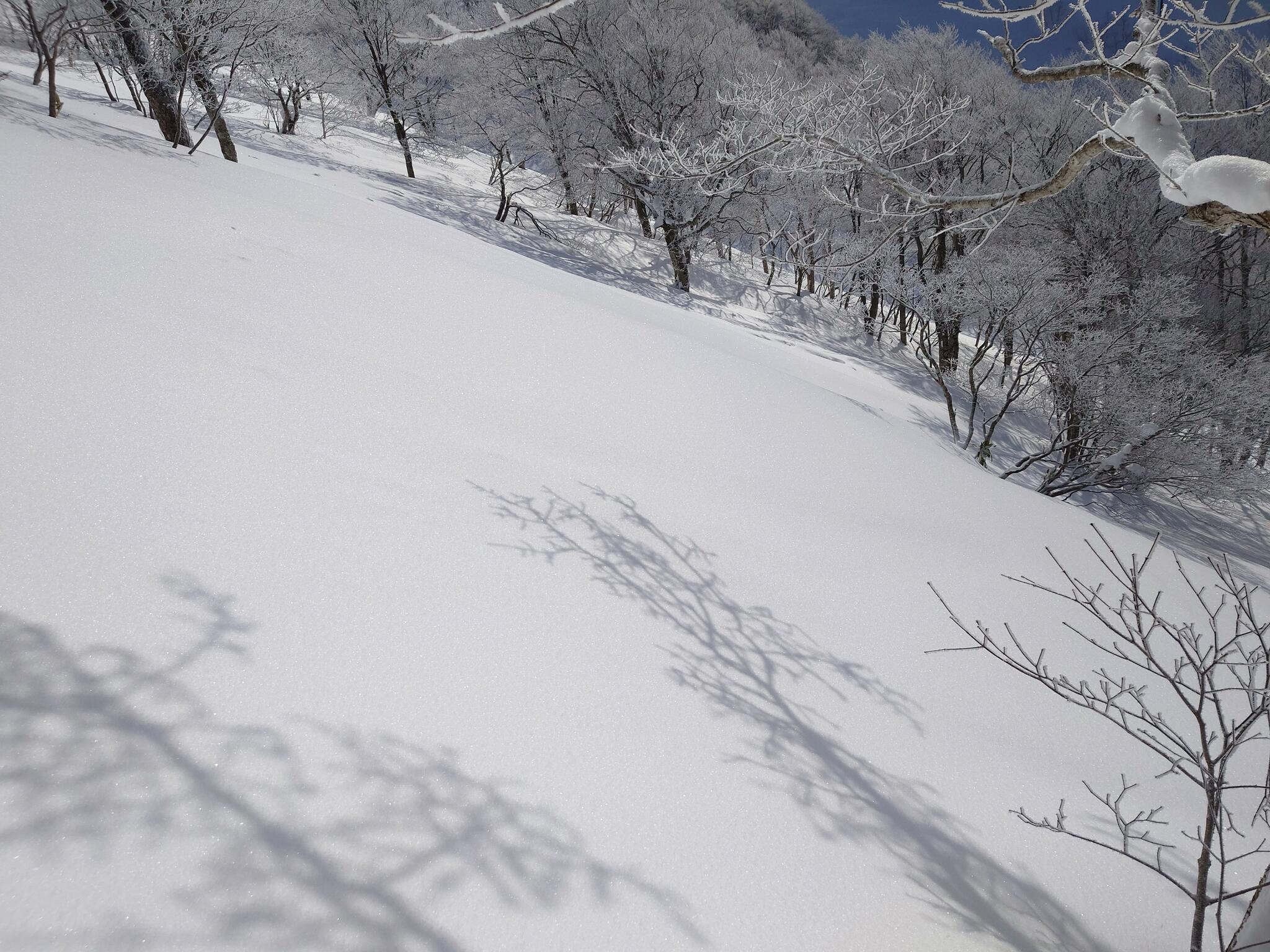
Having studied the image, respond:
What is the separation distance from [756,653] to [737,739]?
0.44 meters

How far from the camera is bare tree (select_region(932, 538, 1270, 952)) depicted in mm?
1165

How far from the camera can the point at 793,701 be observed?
78.4 inches

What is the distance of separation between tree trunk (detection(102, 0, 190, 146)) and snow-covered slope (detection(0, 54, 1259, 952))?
4629mm

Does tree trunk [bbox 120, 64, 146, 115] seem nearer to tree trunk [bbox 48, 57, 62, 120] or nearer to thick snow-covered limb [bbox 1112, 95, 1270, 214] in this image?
tree trunk [bbox 48, 57, 62, 120]

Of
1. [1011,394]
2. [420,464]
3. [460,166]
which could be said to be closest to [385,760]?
[420,464]

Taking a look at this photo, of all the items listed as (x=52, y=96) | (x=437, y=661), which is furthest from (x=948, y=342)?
(x=52, y=96)

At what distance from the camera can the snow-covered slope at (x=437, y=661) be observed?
3.54 ft

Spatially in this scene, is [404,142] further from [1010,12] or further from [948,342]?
[1010,12]

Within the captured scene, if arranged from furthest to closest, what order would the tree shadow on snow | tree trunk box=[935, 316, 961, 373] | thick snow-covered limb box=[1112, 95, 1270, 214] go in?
tree trunk box=[935, 316, 961, 373] < thick snow-covered limb box=[1112, 95, 1270, 214] < the tree shadow on snow

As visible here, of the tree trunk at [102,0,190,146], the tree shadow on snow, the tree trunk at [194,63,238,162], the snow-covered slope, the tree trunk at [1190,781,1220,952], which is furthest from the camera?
the tree trunk at [194,63,238,162]

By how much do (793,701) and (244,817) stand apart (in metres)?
1.61

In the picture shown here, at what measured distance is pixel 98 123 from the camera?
576 centimetres

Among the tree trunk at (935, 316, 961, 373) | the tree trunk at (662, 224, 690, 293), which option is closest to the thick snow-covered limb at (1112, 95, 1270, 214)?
the tree trunk at (935, 316, 961, 373)

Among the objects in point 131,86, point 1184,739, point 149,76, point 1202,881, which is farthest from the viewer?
point 131,86
